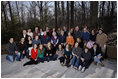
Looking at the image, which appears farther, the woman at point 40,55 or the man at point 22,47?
the man at point 22,47

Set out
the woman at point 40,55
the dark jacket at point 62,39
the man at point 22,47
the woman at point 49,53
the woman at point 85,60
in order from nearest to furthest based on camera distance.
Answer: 1. the woman at point 85,60
2. the woman at point 40,55
3. the woman at point 49,53
4. the man at point 22,47
5. the dark jacket at point 62,39

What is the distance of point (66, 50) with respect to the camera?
473 centimetres

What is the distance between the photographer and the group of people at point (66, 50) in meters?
4.32

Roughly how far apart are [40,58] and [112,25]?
7.82m

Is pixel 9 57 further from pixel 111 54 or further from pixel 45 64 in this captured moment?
pixel 111 54

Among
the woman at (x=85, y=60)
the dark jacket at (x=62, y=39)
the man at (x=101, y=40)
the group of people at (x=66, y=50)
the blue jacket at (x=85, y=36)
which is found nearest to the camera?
the woman at (x=85, y=60)

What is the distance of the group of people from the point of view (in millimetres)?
4323

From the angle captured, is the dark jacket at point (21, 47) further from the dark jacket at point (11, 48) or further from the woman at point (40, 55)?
the woman at point (40, 55)

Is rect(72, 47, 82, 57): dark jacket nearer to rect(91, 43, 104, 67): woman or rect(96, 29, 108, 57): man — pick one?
rect(91, 43, 104, 67): woman

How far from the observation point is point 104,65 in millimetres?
4230

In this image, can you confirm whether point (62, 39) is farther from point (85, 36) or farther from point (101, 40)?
point (101, 40)

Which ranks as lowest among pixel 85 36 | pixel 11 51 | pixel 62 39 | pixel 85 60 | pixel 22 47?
pixel 85 60

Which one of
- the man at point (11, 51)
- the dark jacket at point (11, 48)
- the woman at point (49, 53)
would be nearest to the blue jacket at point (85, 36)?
the woman at point (49, 53)

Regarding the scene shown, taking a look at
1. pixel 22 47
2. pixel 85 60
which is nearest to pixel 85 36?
pixel 85 60
